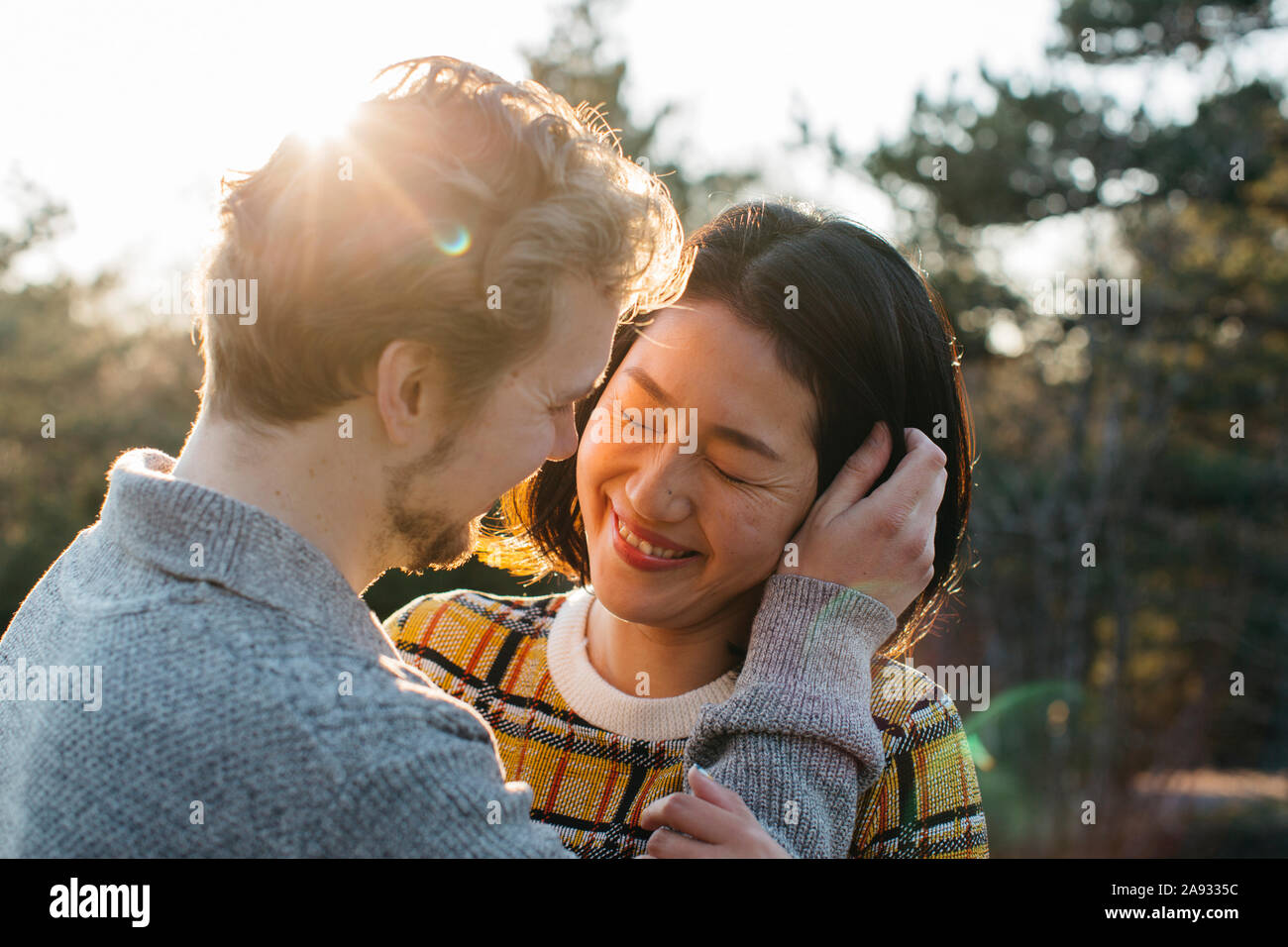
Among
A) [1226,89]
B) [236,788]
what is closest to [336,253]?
[236,788]

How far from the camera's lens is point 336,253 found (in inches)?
57.2

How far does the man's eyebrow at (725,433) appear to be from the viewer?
2035mm

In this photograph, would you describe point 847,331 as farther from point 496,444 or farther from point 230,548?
point 230,548

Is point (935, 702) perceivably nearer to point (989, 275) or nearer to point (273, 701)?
point (273, 701)

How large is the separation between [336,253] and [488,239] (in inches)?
8.8

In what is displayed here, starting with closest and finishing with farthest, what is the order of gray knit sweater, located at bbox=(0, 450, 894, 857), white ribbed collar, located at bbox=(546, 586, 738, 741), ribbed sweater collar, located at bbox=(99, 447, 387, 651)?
gray knit sweater, located at bbox=(0, 450, 894, 857) → ribbed sweater collar, located at bbox=(99, 447, 387, 651) → white ribbed collar, located at bbox=(546, 586, 738, 741)

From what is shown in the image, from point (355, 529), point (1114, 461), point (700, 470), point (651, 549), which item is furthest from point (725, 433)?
point (1114, 461)

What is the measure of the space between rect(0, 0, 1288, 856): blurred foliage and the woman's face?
5.06 meters

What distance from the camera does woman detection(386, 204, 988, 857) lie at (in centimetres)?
203

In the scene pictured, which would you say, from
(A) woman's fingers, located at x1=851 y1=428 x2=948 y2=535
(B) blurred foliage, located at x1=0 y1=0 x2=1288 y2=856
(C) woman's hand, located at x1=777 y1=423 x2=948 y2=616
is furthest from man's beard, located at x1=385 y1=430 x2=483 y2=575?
(B) blurred foliage, located at x1=0 y1=0 x2=1288 y2=856

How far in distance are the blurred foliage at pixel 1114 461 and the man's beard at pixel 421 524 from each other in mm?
5422

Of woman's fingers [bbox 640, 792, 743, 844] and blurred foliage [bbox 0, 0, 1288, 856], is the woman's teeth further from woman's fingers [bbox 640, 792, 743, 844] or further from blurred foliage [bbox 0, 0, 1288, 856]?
blurred foliage [bbox 0, 0, 1288, 856]

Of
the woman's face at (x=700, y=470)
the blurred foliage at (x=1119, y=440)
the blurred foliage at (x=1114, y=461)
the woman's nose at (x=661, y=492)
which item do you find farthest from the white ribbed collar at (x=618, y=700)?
the blurred foliage at (x=1119, y=440)

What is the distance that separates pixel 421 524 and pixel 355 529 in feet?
0.38
